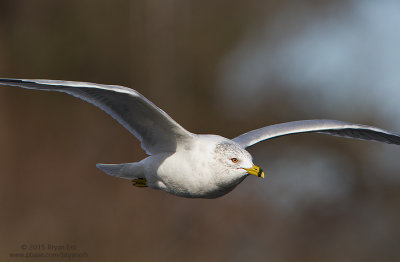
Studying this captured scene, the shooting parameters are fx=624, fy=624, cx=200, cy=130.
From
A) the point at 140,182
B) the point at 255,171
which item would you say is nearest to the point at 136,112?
the point at 140,182

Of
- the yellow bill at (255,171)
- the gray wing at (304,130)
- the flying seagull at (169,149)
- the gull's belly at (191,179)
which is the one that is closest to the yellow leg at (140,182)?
the flying seagull at (169,149)

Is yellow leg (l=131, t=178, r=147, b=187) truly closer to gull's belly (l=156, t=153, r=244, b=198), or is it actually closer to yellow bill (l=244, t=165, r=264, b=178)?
gull's belly (l=156, t=153, r=244, b=198)

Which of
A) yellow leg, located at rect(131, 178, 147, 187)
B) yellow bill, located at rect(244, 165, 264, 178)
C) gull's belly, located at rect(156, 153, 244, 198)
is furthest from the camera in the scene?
yellow leg, located at rect(131, 178, 147, 187)

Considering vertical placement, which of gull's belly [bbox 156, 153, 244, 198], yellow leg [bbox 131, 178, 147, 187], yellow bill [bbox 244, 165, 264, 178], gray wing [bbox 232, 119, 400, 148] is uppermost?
gray wing [bbox 232, 119, 400, 148]

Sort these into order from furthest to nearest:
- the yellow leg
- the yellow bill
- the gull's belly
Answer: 1. the yellow leg
2. the gull's belly
3. the yellow bill

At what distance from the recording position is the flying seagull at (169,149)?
4363 mm

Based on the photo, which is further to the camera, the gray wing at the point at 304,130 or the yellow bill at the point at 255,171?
the gray wing at the point at 304,130

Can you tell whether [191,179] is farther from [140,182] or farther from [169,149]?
[140,182]

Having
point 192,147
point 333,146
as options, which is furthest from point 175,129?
point 333,146

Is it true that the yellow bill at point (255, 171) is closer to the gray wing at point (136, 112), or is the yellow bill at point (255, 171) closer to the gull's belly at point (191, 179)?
the gull's belly at point (191, 179)

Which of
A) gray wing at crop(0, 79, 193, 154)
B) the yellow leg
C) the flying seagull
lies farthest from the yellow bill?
the yellow leg

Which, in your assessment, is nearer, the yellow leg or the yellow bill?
the yellow bill

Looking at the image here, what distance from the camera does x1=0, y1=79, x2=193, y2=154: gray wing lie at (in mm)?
4363

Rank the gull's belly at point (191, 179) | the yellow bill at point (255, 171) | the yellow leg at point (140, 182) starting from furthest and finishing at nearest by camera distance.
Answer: the yellow leg at point (140, 182), the gull's belly at point (191, 179), the yellow bill at point (255, 171)
